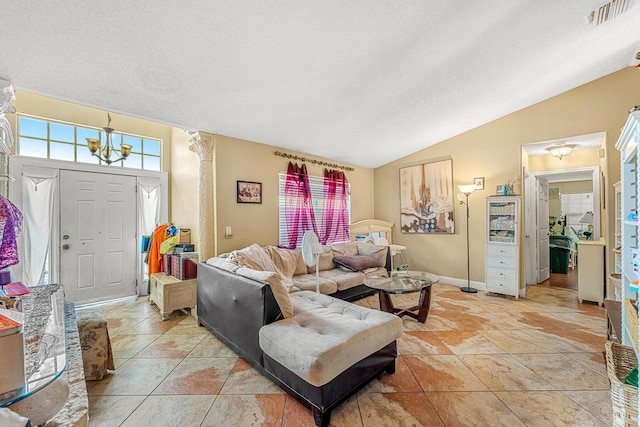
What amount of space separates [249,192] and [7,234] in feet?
7.79

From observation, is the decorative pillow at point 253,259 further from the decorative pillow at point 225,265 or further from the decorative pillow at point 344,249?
the decorative pillow at point 344,249

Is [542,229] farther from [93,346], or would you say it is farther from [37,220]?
[37,220]

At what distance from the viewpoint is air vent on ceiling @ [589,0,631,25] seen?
225cm

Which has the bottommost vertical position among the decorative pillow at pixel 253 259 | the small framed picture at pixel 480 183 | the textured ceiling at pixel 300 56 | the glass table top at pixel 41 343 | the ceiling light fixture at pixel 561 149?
the glass table top at pixel 41 343

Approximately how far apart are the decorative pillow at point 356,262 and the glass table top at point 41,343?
10.2 feet

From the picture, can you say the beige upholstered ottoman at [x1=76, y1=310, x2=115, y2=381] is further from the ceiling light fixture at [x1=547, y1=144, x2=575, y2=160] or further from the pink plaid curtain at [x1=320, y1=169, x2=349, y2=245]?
the ceiling light fixture at [x1=547, y1=144, x2=575, y2=160]

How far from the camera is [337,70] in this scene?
8.28 ft

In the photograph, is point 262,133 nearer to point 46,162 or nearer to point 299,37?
point 299,37

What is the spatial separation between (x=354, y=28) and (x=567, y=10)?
1.86 m

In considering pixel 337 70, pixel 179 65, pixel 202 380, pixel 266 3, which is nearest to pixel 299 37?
pixel 266 3

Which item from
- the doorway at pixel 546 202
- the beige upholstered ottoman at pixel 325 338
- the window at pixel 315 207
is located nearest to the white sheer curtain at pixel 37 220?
the window at pixel 315 207

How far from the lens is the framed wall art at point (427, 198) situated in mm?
4852

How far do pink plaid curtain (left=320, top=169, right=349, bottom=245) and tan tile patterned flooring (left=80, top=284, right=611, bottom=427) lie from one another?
7.09 feet

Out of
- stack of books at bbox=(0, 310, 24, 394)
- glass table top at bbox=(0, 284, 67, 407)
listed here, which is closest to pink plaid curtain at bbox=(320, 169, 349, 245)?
glass table top at bbox=(0, 284, 67, 407)
